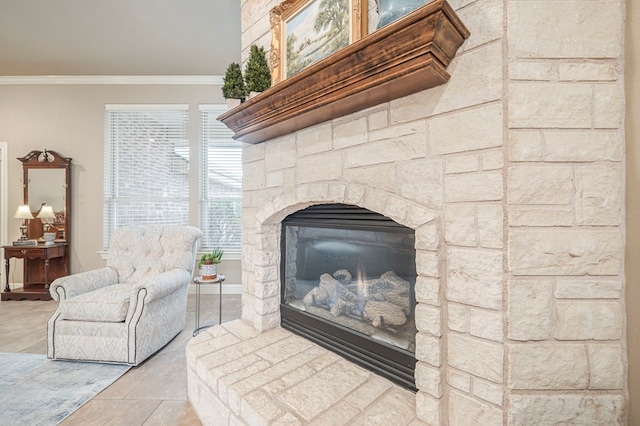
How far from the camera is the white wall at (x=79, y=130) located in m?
3.99

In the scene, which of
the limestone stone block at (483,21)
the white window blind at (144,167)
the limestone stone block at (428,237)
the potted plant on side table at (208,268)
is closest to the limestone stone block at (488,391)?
the limestone stone block at (428,237)

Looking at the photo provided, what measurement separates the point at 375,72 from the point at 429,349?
99 cm

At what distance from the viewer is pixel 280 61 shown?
158 centimetres

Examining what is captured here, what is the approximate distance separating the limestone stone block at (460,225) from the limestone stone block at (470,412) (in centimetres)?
51

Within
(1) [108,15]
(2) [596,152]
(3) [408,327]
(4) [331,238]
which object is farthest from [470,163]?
(1) [108,15]

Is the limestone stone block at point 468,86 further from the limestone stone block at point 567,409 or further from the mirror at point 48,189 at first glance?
the mirror at point 48,189

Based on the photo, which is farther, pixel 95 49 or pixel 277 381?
pixel 95 49

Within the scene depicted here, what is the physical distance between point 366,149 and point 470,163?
425 millimetres

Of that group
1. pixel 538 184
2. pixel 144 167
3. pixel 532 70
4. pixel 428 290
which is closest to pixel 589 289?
pixel 538 184

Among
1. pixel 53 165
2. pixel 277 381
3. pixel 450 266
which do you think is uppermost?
pixel 53 165

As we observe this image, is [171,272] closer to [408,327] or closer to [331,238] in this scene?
[331,238]

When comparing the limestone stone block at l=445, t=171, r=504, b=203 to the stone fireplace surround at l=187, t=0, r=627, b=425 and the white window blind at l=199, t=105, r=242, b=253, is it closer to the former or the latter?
the stone fireplace surround at l=187, t=0, r=627, b=425

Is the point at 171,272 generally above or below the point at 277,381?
above

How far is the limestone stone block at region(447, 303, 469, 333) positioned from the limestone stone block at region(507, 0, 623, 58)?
82 centimetres
